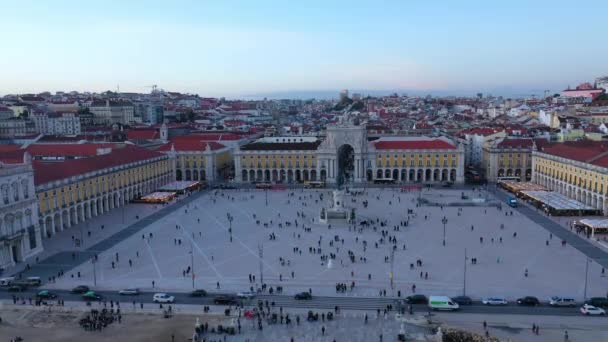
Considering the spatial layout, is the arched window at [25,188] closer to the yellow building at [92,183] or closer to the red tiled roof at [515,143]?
the yellow building at [92,183]

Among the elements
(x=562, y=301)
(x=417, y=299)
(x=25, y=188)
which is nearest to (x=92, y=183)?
(x=25, y=188)

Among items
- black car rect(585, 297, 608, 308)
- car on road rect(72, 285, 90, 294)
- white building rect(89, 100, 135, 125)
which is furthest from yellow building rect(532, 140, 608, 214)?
white building rect(89, 100, 135, 125)

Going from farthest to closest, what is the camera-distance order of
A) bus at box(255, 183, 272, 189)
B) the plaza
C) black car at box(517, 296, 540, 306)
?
bus at box(255, 183, 272, 189), the plaza, black car at box(517, 296, 540, 306)

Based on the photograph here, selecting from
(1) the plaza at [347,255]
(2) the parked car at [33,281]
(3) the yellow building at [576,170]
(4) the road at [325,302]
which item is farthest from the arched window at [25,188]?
(3) the yellow building at [576,170]

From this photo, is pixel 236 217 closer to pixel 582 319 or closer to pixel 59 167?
pixel 59 167

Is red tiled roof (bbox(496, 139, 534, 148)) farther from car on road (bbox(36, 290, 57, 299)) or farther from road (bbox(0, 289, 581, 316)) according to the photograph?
car on road (bbox(36, 290, 57, 299))

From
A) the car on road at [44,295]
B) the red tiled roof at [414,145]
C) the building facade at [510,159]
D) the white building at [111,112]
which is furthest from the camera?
the white building at [111,112]

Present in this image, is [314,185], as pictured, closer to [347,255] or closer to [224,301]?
[347,255]
